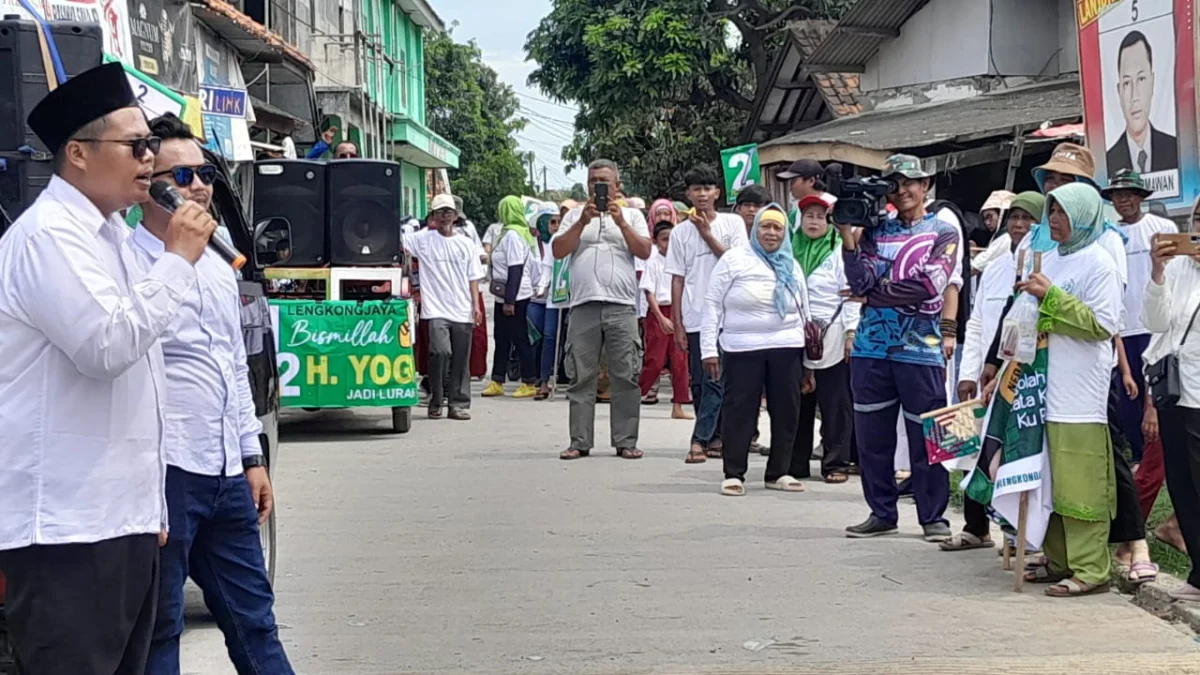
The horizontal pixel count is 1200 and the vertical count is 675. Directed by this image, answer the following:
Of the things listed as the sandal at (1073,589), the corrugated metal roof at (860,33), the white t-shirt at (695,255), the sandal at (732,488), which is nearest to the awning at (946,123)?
the corrugated metal roof at (860,33)

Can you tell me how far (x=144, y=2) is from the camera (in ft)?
51.3

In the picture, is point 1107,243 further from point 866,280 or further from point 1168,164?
point 1168,164

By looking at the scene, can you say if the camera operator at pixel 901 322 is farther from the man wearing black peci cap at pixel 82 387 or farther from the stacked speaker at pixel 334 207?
the stacked speaker at pixel 334 207

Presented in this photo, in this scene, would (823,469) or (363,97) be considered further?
(363,97)

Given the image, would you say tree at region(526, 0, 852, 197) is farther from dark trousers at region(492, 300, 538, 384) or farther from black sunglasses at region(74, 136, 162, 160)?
black sunglasses at region(74, 136, 162, 160)

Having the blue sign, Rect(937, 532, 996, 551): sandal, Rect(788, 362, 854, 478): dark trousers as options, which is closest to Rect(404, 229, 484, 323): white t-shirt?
the blue sign

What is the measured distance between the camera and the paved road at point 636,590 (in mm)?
5777

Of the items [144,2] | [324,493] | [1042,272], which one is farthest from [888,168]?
[144,2]

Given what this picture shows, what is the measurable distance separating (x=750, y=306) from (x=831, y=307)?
88cm

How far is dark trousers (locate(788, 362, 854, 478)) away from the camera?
10070 mm

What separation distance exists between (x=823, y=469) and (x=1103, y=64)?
3.40 meters

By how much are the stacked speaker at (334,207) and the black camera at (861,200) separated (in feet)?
20.7

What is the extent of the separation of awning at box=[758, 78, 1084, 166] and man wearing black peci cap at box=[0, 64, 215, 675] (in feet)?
37.7

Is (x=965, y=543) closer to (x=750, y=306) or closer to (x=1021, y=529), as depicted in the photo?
(x=1021, y=529)
